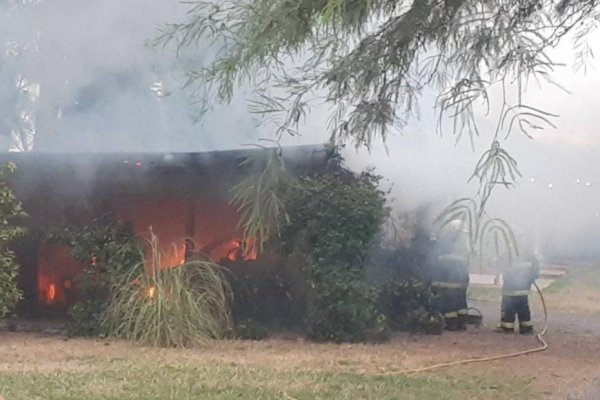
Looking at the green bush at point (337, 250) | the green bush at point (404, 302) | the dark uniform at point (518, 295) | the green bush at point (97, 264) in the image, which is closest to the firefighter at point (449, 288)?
the green bush at point (404, 302)

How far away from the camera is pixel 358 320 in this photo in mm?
9930

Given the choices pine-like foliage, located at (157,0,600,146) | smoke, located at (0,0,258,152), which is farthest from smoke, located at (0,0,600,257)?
pine-like foliage, located at (157,0,600,146)

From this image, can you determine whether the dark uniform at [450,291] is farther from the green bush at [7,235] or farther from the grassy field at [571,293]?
the green bush at [7,235]

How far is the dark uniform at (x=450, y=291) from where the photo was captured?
11617mm

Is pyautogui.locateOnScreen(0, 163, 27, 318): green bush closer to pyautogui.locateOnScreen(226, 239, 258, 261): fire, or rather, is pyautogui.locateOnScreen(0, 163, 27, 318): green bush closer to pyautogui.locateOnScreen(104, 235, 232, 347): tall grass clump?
pyautogui.locateOnScreen(104, 235, 232, 347): tall grass clump

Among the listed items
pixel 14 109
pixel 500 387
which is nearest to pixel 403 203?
pixel 500 387

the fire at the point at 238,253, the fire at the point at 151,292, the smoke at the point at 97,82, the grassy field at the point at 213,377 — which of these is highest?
the smoke at the point at 97,82

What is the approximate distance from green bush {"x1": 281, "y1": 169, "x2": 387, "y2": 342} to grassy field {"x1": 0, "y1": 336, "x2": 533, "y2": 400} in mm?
822

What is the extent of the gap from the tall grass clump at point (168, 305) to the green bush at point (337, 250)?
1044mm

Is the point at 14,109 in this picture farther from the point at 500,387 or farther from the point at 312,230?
the point at 500,387

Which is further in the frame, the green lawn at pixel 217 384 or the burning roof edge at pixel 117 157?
the burning roof edge at pixel 117 157

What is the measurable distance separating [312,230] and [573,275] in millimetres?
10990

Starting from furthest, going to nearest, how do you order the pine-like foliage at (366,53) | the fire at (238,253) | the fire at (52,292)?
1. the fire at (52,292)
2. the fire at (238,253)
3. the pine-like foliage at (366,53)

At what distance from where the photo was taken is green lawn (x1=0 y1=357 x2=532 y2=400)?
6.46m
